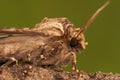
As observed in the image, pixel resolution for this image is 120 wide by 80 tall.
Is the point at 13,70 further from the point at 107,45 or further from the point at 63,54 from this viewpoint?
the point at 107,45

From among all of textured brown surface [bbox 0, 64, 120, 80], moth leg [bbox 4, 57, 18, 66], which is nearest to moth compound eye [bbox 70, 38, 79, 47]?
textured brown surface [bbox 0, 64, 120, 80]

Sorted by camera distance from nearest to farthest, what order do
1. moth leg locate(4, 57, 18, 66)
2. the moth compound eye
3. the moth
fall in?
moth leg locate(4, 57, 18, 66), the moth, the moth compound eye

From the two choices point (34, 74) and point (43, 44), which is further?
point (43, 44)

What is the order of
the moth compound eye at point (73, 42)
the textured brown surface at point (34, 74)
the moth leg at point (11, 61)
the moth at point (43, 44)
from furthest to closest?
the moth compound eye at point (73, 42) → the moth at point (43, 44) → the moth leg at point (11, 61) → the textured brown surface at point (34, 74)

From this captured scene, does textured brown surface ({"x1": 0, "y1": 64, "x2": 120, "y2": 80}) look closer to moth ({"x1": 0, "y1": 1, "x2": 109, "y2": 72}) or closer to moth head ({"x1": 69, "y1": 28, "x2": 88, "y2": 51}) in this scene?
moth ({"x1": 0, "y1": 1, "x2": 109, "y2": 72})

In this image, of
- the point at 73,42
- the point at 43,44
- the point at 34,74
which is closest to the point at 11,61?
the point at 34,74

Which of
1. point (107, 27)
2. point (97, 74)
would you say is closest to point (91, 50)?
point (107, 27)

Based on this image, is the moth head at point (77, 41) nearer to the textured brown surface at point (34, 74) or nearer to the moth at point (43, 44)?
the moth at point (43, 44)

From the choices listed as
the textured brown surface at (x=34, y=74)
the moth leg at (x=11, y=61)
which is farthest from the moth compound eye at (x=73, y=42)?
the moth leg at (x=11, y=61)

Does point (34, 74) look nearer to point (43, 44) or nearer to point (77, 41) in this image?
point (43, 44)
